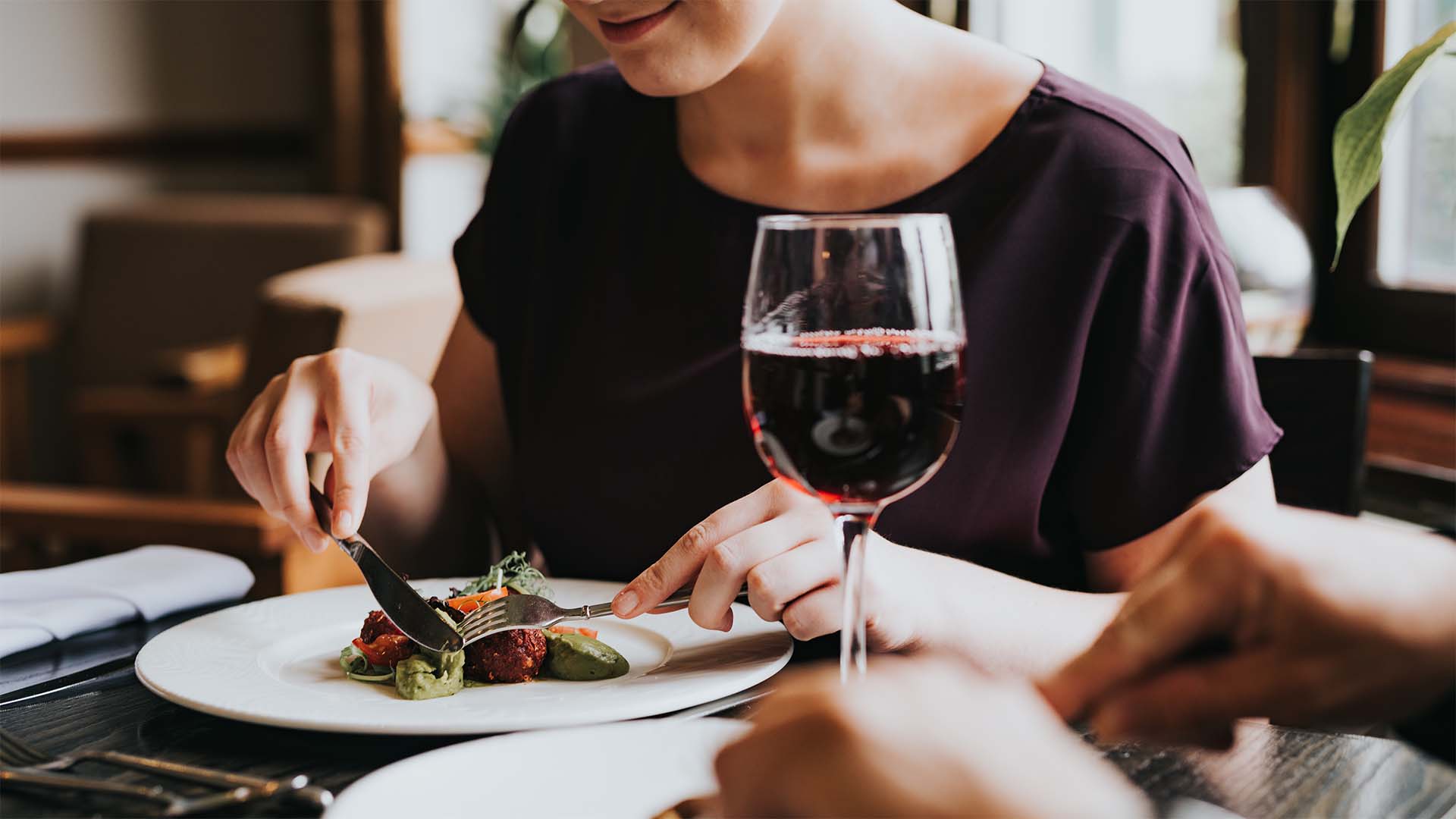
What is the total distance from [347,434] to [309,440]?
38mm

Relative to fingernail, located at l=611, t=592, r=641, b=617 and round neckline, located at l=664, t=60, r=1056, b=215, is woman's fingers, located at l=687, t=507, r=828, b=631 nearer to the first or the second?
fingernail, located at l=611, t=592, r=641, b=617

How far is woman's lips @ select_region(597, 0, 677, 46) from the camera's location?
103 cm

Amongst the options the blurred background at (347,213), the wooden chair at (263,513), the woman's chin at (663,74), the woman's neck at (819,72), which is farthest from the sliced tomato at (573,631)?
the wooden chair at (263,513)

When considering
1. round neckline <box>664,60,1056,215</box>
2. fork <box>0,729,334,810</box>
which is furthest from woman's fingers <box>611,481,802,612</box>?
round neckline <box>664,60,1056,215</box>

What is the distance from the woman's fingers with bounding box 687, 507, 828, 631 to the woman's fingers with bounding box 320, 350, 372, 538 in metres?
0.28

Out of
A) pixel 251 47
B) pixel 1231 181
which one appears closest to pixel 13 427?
pixel 251 47

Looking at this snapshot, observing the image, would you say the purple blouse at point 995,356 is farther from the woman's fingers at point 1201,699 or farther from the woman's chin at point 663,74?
the woman's fingers at point 1201,699

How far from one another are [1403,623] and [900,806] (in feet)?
0.58

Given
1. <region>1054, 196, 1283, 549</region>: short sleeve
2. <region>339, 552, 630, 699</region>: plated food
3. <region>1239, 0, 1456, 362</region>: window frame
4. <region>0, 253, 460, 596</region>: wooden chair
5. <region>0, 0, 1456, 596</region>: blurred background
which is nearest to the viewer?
<region>339, 552, 630, 699</region>: plated food

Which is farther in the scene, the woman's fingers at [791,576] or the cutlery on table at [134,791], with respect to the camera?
the woman's fingers at [791,576]

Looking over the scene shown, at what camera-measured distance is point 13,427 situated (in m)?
4.27

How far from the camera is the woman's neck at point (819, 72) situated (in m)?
1.24

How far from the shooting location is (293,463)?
39.0 inches

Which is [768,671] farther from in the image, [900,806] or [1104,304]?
[1104,304]
